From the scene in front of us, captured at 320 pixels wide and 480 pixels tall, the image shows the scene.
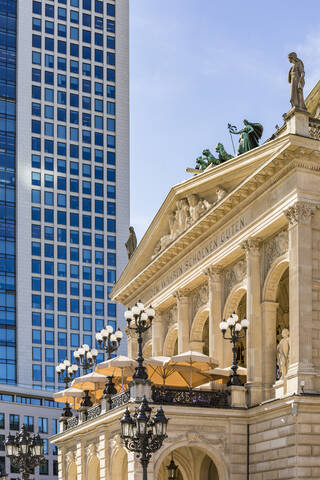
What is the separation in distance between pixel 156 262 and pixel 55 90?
6626 cm

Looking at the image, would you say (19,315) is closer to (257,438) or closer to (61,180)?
(61,180)

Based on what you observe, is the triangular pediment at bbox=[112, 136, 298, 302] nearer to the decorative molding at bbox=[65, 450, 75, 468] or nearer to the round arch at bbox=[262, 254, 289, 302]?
the round arch at bbox=[262, 254, 289, 302]

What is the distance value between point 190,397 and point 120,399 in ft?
10.9

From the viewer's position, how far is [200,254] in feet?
172

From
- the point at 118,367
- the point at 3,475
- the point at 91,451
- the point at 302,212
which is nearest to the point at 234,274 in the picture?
the point at 118,367

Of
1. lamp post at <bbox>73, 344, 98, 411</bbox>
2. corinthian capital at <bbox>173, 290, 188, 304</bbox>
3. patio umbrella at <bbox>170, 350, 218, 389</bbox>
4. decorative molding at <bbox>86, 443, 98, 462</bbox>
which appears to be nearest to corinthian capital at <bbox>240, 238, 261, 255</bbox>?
patio umbrella at <bbox>170, 350, 218, 389</bbox>

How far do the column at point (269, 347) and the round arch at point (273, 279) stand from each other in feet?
0.96

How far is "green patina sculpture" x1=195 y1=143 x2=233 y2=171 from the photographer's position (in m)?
55.4

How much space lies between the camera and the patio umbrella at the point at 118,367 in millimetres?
45828

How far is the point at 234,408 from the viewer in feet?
141

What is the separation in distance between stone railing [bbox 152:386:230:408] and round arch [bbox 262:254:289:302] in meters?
5.07

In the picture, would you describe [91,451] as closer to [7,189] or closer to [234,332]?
[234,332]

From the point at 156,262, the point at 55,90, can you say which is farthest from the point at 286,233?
the point at 55,90

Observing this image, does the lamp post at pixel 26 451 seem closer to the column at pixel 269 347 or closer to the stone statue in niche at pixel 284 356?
the column at pixel 269 347
